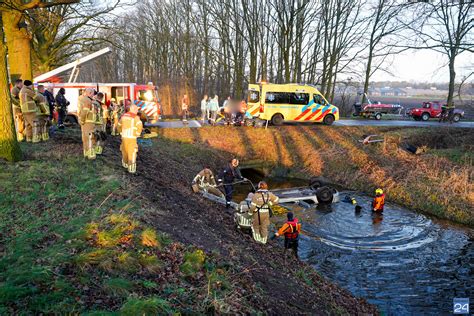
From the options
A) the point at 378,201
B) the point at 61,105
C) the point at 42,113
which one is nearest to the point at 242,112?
the point at 61,105

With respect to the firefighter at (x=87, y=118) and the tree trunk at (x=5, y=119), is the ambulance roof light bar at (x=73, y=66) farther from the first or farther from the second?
the tree trunk at (x=5, y=119)

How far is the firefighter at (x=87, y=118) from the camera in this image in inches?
380

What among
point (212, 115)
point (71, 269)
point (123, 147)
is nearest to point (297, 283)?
point (71, 269)

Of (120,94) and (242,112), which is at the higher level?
(120,94)

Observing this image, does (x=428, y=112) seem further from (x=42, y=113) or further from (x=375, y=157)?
(x=42, y=113)

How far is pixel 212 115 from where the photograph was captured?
75.5ft

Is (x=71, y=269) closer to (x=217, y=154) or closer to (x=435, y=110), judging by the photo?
(x=217, y=154)

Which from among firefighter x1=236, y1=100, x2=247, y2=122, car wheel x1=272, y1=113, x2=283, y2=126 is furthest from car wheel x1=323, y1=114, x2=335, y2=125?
firefighter x1=236, y1=100, x2=247, y2=122

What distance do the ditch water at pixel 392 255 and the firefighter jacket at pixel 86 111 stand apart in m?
6.60

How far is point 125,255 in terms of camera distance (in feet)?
18.0

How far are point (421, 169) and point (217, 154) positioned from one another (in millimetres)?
9812

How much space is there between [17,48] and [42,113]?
145 inches

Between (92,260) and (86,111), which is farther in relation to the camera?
(86,111)

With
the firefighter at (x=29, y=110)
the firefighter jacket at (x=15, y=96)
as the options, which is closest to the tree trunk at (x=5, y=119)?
the firefighter at (x=29, y=110)
